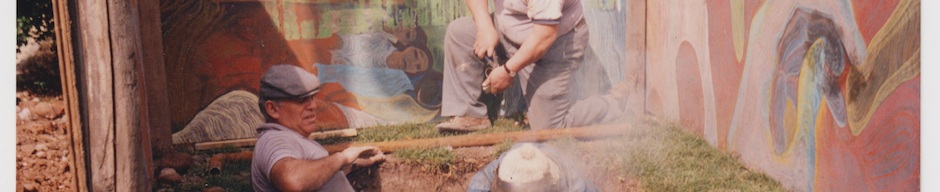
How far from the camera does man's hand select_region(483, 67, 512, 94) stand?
19.4 feet

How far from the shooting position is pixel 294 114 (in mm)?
5625

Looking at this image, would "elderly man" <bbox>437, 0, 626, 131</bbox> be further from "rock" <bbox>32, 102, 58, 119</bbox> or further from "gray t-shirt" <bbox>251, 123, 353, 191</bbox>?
"rock" <bbox>32, 102, 58, 119</bbox>

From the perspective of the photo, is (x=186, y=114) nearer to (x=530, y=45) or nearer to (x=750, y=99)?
(x=530, y=45)

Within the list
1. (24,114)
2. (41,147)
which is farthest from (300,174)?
(24,114)

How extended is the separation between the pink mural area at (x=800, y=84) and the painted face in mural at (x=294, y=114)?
2.03m

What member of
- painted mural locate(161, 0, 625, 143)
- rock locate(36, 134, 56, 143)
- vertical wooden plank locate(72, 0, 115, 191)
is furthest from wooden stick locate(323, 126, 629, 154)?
rock locate(36, 134, 56, 143)

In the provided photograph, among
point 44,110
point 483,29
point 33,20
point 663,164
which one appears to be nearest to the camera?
point 483,29

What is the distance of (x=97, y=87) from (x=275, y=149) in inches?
36.4

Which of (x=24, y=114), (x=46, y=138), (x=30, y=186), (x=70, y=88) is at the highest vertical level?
(x=70, y=88)

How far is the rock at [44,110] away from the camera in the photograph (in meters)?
6.61

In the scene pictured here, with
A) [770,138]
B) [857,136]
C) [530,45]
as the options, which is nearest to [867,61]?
[857,136]

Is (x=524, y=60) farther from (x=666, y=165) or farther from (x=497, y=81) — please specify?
(x=666, y=165)

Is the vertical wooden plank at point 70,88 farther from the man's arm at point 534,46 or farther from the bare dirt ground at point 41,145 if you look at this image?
the man's arm at point 534,46

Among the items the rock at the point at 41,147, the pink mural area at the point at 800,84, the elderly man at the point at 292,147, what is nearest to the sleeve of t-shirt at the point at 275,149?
the elderly man at the point at 292,147
